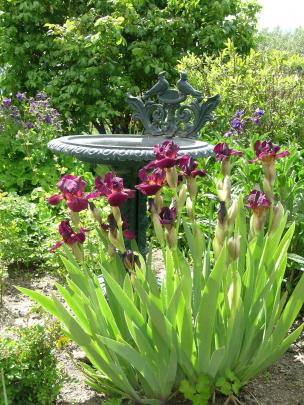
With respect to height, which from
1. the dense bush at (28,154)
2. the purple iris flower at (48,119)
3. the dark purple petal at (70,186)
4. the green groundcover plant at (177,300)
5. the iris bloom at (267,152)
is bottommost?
the dense bush at (28,154)

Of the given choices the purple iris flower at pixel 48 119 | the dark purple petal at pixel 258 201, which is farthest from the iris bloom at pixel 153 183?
the purple iris flower at pixel 48 119

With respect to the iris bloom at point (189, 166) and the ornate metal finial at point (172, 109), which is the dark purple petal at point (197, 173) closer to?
the iris bloom at point (189, 166)

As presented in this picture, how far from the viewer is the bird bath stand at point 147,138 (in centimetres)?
252

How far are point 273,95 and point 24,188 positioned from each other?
2.90m

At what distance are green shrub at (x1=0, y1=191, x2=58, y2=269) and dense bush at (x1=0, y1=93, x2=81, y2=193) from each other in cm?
92

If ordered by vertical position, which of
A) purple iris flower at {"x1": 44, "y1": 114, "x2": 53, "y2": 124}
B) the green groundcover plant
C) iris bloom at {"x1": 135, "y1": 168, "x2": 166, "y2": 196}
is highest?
iris bloom at {"x1": 135, "y1": 168, "x2": 166, "y2": 196}

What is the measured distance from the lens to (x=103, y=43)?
6785mm

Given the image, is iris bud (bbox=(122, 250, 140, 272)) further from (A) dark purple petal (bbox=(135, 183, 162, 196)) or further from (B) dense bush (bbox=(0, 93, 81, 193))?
(B) dense bush (bbox=(0, 93, 81, 193))

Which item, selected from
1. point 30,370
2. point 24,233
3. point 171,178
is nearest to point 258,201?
point 171,178

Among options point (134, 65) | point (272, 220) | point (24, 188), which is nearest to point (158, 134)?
point (272, 220)

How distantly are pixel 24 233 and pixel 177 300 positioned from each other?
94.6 inches

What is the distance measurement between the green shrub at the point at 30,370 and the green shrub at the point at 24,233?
4.44 ft

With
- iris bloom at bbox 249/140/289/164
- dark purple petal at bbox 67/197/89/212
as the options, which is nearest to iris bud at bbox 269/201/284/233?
iris bloom at bbox 249/140/289/164

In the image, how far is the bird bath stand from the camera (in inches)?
99.0
